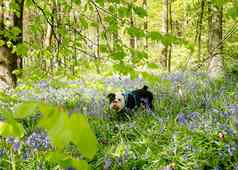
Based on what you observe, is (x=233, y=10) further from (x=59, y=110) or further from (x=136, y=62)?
(x=59, y=110)

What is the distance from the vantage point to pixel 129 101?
596 centimetres

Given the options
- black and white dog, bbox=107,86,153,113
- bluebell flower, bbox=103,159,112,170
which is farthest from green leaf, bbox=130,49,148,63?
black and white dog, bbox=107,86,153,113

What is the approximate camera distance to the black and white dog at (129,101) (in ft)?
19.1

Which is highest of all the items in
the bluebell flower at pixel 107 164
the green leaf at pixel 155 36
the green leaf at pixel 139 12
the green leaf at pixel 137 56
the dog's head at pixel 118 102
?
the green leaf at pixel 139 12

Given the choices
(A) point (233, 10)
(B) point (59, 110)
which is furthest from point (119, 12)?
(B) point (59, 110)

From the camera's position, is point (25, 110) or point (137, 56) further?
point (137, 56)

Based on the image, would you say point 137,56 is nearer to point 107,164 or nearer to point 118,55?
point 118,55

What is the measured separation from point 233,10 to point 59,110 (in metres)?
2.21

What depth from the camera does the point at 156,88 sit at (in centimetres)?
809

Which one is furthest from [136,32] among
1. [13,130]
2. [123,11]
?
[13,130]

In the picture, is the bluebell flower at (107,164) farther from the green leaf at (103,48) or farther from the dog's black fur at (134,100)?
the dog's black fur at (134,100)

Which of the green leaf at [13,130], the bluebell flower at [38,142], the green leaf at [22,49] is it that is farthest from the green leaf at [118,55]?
the green leaf at [13,130]

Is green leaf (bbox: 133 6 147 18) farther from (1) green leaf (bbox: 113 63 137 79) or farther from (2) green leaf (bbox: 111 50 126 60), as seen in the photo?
(1) green leaf (bbox: 113 63 137 79)

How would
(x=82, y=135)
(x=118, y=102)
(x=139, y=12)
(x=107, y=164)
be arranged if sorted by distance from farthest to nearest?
1. (x=118, y=102)
2. (x=107, y=164)
3. (x=139, y=12)
4. (x=82, y=135)
